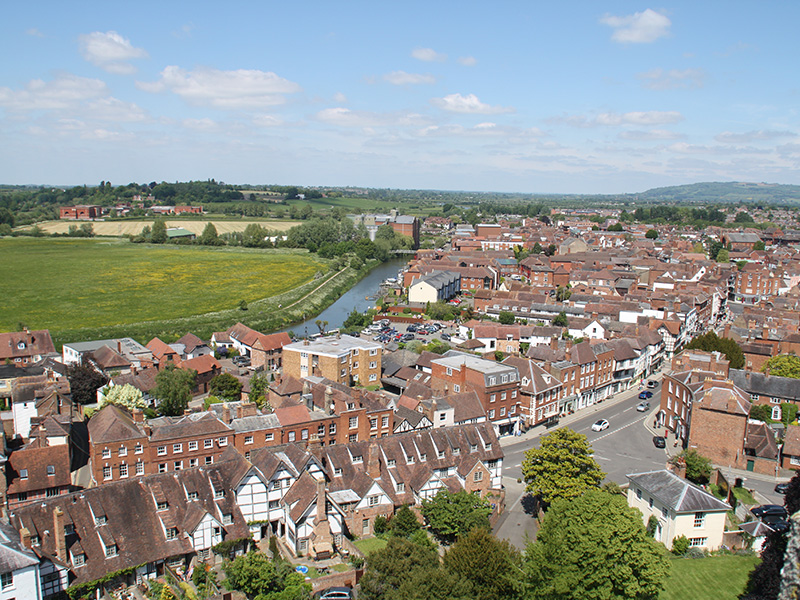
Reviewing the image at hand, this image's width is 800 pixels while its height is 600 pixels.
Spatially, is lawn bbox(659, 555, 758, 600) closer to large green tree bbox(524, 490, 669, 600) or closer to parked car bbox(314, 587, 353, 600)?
large green tree bbox(524, 490, 669, 600)

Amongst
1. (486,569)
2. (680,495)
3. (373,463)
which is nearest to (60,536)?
(373,463)

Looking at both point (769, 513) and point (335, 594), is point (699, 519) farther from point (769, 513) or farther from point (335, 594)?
point (335, 594)

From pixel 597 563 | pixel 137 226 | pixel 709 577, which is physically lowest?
pixel 709 577

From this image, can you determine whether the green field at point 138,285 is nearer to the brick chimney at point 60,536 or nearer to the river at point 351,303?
the river at point 351,303

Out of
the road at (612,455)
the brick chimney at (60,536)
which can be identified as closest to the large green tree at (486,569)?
the road at (612,455)

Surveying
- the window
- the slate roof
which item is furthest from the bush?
the slate roof

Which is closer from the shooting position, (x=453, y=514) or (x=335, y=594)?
(x=335, y=594)

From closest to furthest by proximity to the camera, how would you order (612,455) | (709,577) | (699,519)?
1. (709,577)
2. (699,519)
3. (612,455)
